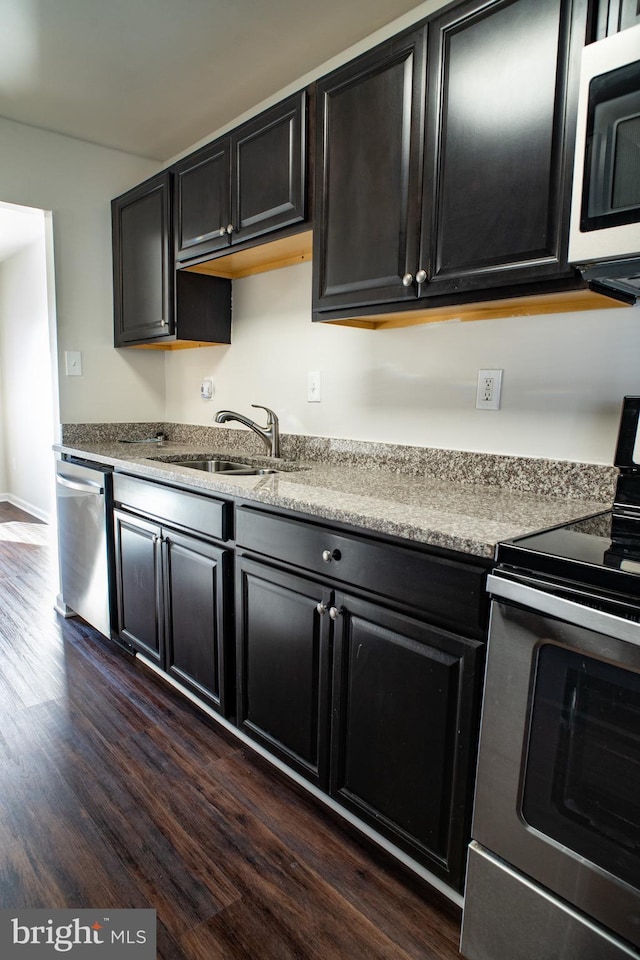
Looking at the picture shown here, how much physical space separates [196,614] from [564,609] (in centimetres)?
127

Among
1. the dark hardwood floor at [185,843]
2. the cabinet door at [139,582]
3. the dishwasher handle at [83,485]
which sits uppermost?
the dishwasher handle at [83,485]

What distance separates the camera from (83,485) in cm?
251

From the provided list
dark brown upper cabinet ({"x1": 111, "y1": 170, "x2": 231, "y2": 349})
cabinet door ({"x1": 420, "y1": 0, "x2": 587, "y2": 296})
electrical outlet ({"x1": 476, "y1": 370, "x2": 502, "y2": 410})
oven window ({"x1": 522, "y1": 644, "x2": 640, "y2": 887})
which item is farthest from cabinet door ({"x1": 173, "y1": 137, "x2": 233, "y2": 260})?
oven window ({"x1": 522, "y1": 644, "x2": 640, "y2": 887})

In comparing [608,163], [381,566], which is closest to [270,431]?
[381,566]

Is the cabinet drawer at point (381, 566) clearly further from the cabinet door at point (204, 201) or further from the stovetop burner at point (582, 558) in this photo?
the cabinet door at point (204, 201)

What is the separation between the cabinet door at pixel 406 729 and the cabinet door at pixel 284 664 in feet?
0.22

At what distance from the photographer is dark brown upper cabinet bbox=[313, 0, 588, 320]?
3.95 ft

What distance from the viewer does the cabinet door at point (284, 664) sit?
1.43 metres

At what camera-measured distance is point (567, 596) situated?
3.01 ft

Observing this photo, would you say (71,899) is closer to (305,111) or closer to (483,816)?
(483,816)

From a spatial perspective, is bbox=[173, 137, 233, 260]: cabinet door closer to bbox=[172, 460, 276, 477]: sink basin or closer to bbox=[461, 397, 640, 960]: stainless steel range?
bbox=[172, 460, 276, 477]: sink basin

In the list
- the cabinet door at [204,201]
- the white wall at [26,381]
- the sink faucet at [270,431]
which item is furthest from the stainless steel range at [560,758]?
the white wall at [26,381]

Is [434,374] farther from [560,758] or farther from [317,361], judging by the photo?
[560,758]

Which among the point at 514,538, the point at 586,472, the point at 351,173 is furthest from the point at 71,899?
the point at 351,173
